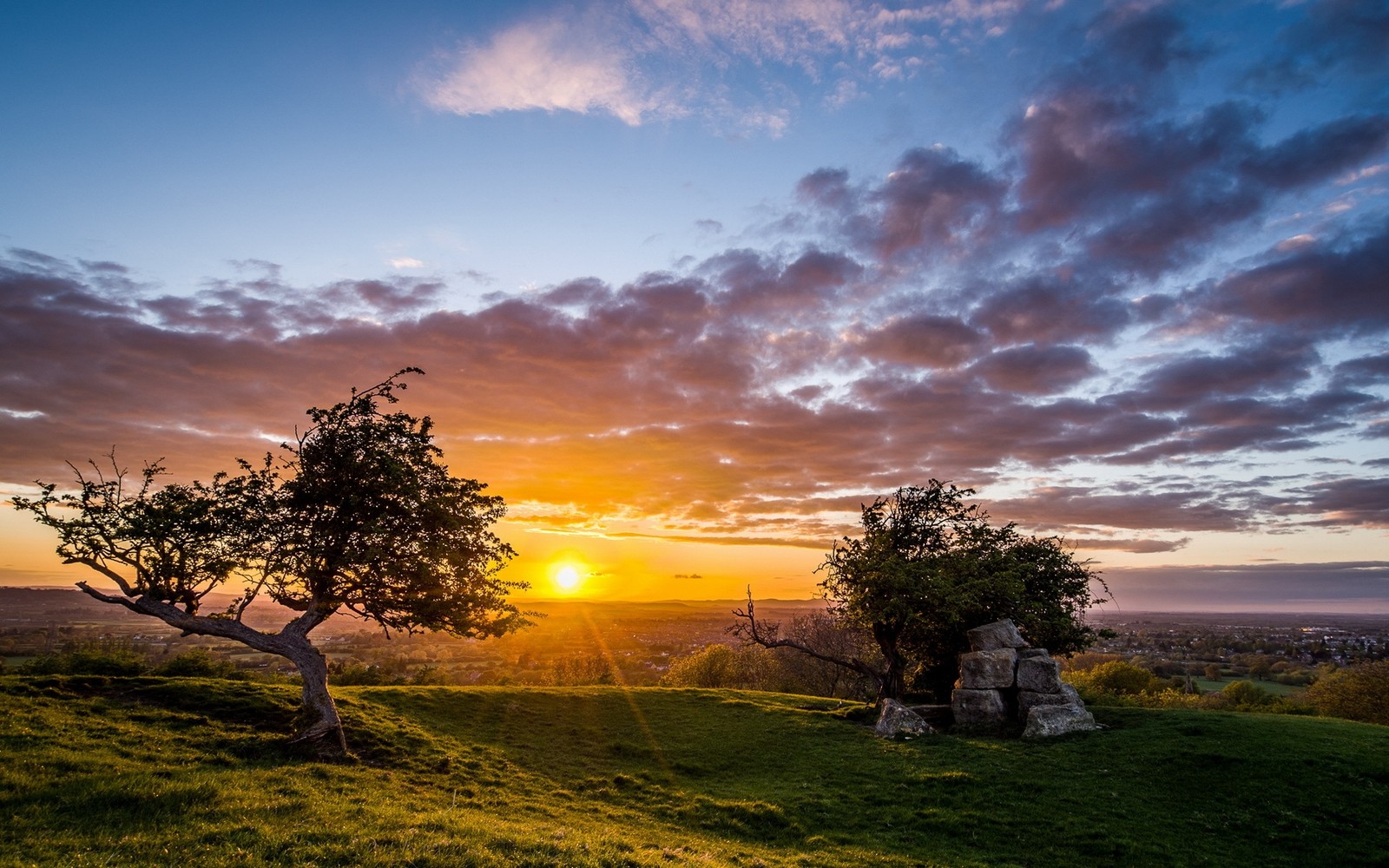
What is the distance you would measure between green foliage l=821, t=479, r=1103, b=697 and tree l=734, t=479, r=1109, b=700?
0.06m

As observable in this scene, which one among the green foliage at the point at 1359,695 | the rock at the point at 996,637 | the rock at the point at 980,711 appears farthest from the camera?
the green foliage at the point at 1359,695

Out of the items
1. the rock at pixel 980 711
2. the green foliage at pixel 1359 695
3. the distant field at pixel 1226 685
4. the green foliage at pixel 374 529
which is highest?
the green foliage at pixel 374 529

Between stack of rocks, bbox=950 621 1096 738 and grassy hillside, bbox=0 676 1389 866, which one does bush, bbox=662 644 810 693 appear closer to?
grassy hillside, bbox=0 676 1389 866

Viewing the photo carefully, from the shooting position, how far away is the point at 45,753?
1644 centimetres

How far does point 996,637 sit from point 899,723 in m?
8.40

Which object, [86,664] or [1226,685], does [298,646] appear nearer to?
[86,664]

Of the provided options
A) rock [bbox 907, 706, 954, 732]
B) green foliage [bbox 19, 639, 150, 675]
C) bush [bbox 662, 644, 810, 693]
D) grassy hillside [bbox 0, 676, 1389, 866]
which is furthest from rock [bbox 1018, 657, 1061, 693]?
green foliage [bbox 19, 639, 150, 675]

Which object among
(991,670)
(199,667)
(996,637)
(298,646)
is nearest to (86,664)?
(199,667)

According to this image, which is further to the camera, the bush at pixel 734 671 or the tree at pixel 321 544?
the bush at pixel 734 671

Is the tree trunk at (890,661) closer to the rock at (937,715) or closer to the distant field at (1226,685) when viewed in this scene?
the rock at (937,715)

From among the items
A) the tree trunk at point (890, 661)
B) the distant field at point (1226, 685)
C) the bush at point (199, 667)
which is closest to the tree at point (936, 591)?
the tree trunk at point (890, 661)

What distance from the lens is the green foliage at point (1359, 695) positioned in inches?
1710

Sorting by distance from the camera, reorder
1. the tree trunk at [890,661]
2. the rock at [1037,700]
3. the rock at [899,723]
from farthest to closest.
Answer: the tree trunk at [890,661] < the rock at [899,723] < the rock at [1037,700]

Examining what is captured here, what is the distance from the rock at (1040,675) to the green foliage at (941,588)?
14.2 feet
